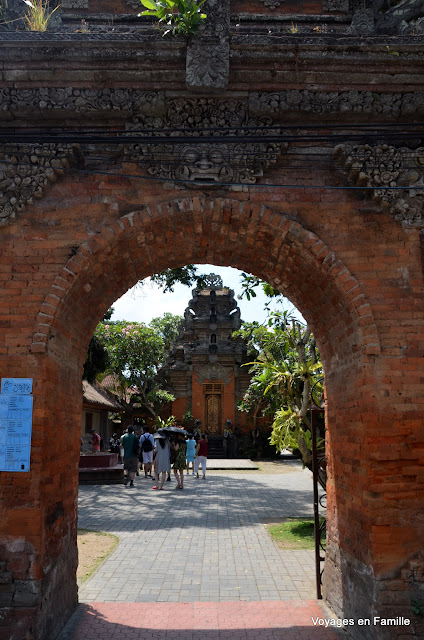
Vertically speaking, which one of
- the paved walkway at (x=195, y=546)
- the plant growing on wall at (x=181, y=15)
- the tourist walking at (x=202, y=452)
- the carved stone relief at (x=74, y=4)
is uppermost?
the carved stone relief at (x=74, y=4)

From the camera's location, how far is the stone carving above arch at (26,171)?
5.22m

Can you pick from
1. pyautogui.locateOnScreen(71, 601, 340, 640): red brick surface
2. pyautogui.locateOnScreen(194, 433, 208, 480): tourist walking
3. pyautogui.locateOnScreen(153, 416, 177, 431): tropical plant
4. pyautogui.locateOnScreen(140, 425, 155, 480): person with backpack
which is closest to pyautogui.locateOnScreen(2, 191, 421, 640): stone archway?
pyautogui.locateOnScreen(71, 601, 340, 640): red brick surface

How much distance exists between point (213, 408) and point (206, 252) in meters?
26.0

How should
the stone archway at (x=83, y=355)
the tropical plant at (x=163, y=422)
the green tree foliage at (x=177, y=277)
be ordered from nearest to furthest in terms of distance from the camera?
the stone archway at (x=83, y=355) → the green tree foliage at (x=177, y=277) → the tropical plant at (x=163, y=422)

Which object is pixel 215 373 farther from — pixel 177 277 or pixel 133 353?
pixel 177 277

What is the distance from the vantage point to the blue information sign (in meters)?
4.77

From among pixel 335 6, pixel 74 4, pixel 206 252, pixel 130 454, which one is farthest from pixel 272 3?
pixel 130 454

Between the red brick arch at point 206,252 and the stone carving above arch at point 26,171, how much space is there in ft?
2.56

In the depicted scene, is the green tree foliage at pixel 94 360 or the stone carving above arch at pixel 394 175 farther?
the green tree foliage at pixel 94 360

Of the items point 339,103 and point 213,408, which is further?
point 213,408

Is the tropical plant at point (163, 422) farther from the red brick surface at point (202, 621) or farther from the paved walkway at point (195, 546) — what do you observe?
the red brick surface at point (202, 621)

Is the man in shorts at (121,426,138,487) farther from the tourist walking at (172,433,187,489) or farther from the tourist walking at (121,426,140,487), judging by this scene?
the tourist walking at (172,433,187,489)

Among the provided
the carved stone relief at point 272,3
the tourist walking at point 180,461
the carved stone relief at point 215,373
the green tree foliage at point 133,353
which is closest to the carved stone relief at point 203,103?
the carved stone relief at point 272,3

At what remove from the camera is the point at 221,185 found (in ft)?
17.7
